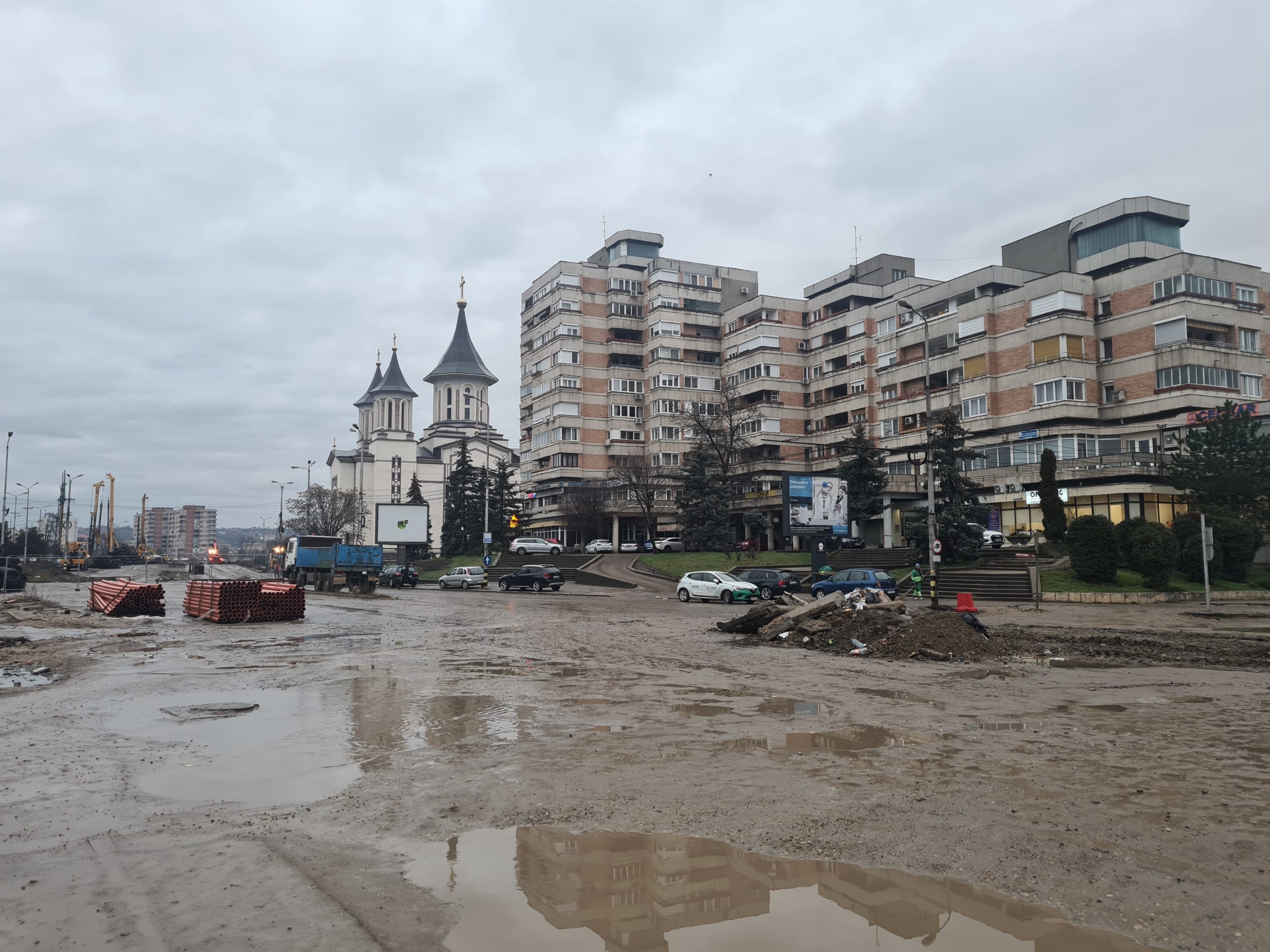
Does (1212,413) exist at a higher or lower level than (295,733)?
higher

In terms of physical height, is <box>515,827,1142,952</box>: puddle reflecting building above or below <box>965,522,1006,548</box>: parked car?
below

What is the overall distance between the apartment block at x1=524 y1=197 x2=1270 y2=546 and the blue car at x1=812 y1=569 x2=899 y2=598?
20.7ft

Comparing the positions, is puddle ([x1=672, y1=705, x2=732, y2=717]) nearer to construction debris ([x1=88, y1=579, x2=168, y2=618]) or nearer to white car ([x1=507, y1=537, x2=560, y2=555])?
construction debris ([x1=88, y1=579, x2=168, y2=618])

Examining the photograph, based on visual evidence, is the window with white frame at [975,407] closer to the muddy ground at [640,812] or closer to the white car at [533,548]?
the white car at [533,548]

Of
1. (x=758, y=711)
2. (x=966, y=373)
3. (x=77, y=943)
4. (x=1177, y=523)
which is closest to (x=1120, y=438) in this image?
(x=966, y=373)

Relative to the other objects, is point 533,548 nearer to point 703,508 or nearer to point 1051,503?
point 703,508

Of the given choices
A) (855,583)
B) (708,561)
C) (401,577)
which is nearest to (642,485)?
(708,561)

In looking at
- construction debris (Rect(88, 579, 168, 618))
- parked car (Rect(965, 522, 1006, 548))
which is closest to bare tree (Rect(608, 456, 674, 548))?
parked car (Rect(965, 522, 1006, 548))

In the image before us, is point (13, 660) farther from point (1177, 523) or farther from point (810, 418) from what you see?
point (810, 418)

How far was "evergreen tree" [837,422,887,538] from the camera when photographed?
5466cm

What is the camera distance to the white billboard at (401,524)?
65.2 metres

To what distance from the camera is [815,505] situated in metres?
45.4

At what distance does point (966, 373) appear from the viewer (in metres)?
62.7

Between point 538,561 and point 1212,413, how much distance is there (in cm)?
4622
